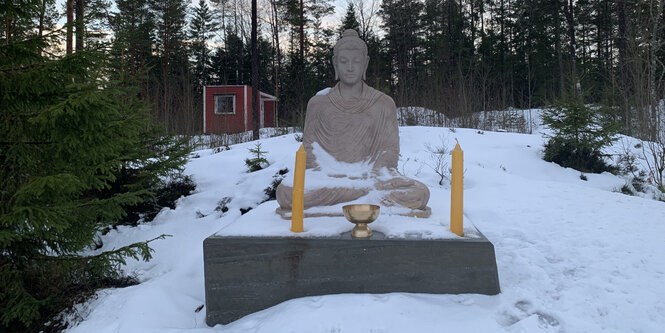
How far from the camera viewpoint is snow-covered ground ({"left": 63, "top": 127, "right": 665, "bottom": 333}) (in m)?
2.09

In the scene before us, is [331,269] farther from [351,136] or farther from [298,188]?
[351,136]

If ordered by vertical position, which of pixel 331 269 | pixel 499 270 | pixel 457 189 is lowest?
pixel 499 270

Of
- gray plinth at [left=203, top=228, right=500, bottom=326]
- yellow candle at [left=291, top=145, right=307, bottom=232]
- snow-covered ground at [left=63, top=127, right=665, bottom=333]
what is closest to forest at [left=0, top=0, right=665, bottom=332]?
snow-covered ground at [left=63, top=127, right=665, bottom=333]

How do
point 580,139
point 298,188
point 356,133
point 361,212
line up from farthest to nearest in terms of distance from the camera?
point 580,139 < point 356,133 < point 298,188 < point 361,212

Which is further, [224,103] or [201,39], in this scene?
[201,39]

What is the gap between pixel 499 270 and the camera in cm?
282

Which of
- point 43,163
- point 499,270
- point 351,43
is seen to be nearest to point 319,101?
point 351,43

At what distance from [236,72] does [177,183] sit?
17530 mm

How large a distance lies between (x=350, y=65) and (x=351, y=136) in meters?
0.73

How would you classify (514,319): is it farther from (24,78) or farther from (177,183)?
(177,183)

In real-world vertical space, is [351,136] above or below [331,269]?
above

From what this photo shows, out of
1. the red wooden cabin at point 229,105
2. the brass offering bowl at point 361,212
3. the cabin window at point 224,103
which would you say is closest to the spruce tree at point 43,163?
the brass offering bowl at point 361,212

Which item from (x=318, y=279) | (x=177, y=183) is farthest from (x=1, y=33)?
(x=318, y=279)

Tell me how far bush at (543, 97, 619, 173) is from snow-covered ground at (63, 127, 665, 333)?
0.54m
